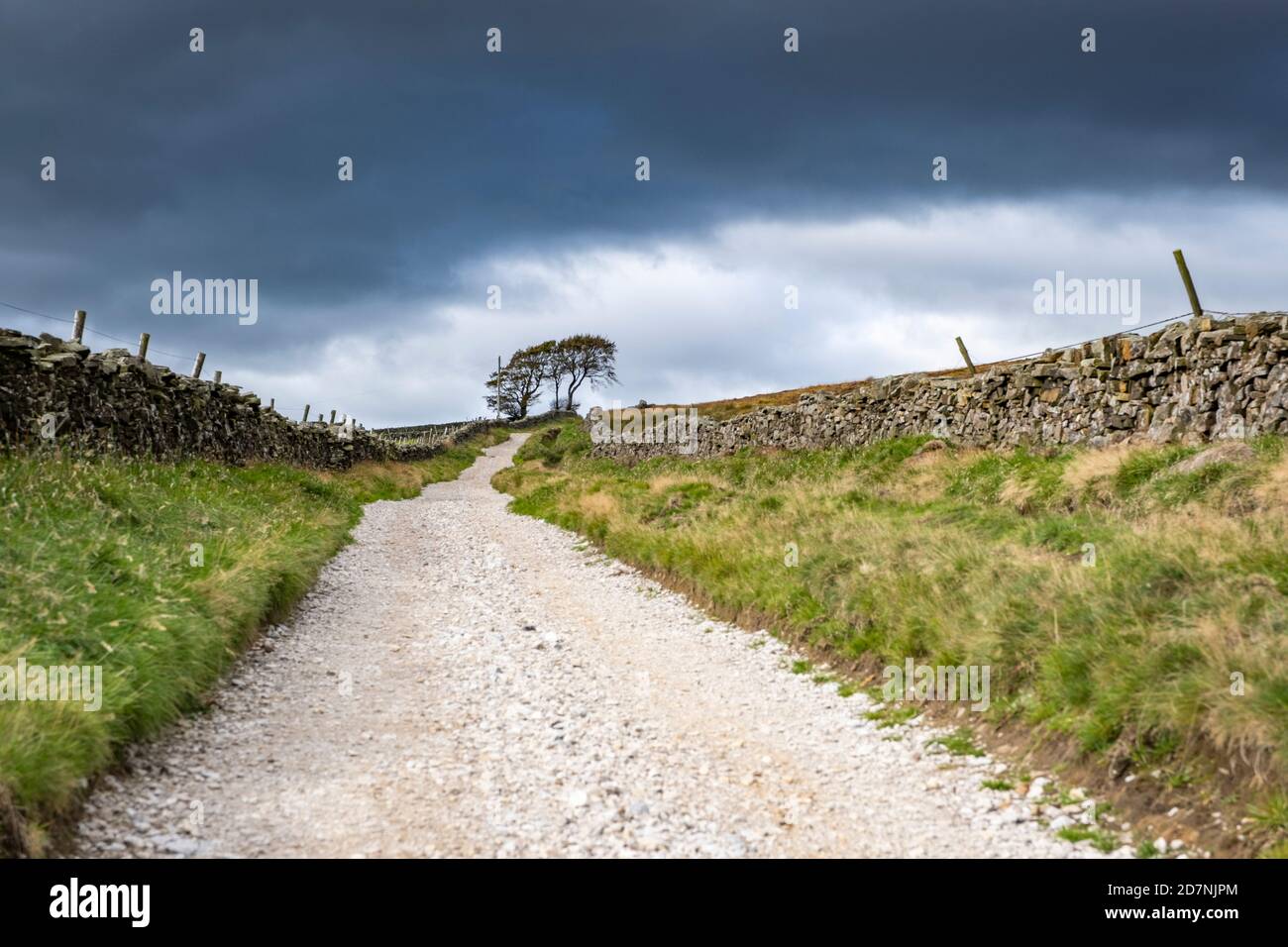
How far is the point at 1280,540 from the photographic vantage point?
7648 mm

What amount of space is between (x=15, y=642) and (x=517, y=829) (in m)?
4.36

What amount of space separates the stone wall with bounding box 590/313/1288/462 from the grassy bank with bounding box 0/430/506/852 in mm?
15061

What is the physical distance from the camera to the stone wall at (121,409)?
579 inches

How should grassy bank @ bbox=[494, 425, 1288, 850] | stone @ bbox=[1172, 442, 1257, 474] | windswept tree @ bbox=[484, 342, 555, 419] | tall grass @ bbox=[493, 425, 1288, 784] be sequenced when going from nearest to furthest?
grassy bank @ bbox=[494, 425, 1288, 850]
tall grass @ bbox=[493, 425, 1288, 784]
stone @ bbox=[1172, 442, 1257, 474]
windswept tree @ bbox=[484, 342, 555, 419]

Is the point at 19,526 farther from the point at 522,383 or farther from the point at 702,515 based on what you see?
the point at 522,383

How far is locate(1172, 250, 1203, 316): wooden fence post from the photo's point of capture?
52.9ft

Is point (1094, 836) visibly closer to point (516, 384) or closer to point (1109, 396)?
point (1109, 396)

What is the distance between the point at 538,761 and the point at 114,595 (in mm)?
4602

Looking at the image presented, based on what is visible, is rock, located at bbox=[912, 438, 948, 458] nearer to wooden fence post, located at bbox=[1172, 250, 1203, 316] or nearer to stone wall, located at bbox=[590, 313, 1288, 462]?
stone wall, located at bbox=[590, 313, 1288, 462]

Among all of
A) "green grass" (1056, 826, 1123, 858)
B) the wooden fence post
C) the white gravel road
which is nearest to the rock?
the wooden fence post

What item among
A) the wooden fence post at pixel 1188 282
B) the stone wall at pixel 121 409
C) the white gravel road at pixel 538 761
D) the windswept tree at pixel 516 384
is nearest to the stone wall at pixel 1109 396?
the wooden fence post at pixel 1188 282

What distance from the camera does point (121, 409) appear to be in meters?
18.3

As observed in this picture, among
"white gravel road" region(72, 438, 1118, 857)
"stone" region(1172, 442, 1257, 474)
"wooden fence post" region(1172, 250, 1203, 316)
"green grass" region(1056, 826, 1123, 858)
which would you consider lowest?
"green grass" region(1056, 826, 1123, 858)

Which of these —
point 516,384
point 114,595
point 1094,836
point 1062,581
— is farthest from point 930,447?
point 516,384
